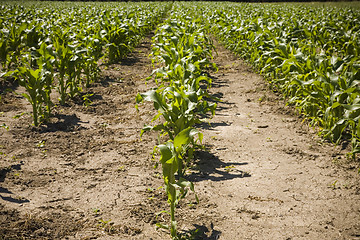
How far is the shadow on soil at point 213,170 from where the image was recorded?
3578mm

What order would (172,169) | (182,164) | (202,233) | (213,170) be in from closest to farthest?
(172,169), (202,233), (213,170), (182,164)

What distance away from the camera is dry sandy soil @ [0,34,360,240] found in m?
2.76

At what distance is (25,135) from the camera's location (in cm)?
450

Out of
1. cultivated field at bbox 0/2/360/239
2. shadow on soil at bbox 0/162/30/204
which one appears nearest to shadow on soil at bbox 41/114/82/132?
cultivated field at bbox 0/2/360/239

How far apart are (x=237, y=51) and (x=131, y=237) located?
7.88 m

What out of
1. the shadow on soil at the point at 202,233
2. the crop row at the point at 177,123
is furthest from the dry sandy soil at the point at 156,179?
the crop row at the point at 177,123

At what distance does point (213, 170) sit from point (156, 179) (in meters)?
0.65

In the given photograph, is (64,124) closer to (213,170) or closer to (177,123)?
(177,123)

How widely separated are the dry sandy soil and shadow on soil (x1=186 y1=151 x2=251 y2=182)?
11mm

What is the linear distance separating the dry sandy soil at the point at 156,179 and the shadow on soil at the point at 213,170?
11 mm

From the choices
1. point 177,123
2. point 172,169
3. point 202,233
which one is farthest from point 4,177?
point 202,233

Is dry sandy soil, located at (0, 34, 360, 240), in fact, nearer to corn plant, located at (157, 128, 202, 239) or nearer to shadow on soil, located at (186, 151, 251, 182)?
shadow on soil, located at (186, 151, 251, 182)

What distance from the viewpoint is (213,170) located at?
3.74 m

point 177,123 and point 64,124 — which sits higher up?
point 177,123
